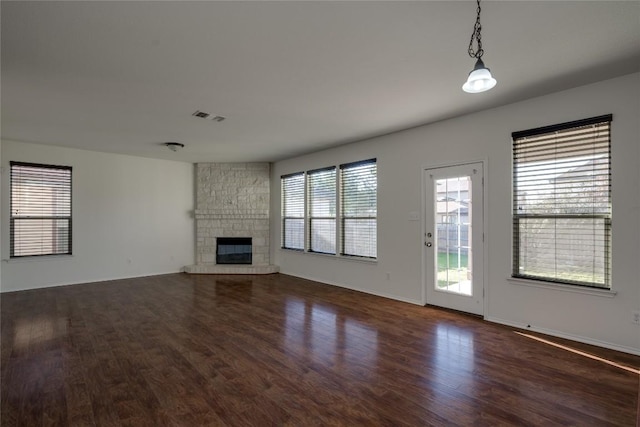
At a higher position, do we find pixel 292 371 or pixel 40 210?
pixel 40 210

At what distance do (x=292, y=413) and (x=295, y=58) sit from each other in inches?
106

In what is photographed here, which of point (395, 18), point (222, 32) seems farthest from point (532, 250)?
point (222, 32)

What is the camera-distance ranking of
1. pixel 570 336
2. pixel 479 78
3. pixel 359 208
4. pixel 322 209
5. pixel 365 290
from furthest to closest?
pixel 322 209 → pixel 359 208 → pixel 365 290 → pixel 570 336 → pixel 479 78

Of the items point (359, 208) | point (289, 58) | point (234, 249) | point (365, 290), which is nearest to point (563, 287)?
point (365, 290)

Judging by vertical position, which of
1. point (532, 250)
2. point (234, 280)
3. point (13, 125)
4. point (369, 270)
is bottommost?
point (234, 280)

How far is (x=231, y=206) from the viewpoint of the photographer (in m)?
7.81

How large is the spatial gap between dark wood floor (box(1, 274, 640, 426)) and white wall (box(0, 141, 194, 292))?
5.01 feet

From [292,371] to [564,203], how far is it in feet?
10.6

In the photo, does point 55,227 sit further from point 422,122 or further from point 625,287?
point 625,287

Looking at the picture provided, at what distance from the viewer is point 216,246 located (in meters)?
7.86

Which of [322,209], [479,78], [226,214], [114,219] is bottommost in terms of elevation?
[114,219]

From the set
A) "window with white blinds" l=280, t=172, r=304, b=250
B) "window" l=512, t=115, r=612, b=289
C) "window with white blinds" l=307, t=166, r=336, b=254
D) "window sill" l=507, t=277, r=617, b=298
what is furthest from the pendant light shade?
"window with white blinds" l=280, t=172, r=304, b=250

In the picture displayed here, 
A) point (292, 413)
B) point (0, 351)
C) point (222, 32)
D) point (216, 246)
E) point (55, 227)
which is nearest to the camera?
point (292, 413)

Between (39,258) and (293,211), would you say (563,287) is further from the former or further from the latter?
(39,258)
